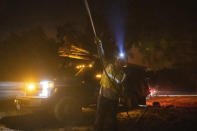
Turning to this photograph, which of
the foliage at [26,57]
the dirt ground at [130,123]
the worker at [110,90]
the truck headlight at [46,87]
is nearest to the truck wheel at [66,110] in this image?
the dirt ground at [130,123]

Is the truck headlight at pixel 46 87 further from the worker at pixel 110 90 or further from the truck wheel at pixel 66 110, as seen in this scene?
the worker at pixel 110 90

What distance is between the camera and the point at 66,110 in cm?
777

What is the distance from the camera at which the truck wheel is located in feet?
25.1

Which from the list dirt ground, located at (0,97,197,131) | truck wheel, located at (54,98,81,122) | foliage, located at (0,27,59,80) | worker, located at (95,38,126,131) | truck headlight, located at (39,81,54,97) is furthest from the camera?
foliage, located at (0,27,59,80)

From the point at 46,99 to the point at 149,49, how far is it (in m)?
6.20

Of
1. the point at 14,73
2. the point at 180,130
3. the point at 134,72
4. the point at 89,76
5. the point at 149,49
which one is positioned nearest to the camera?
the point at 180,130

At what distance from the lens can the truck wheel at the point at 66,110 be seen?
7.64 m

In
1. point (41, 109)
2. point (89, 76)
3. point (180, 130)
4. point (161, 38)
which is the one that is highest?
point (161, 38)

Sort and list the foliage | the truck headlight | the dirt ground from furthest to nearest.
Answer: the foliage < the truck headlight < the dirt ground

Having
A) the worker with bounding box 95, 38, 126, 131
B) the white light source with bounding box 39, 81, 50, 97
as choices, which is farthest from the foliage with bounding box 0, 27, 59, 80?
the worker with bounding box 95, 38, 126, 131

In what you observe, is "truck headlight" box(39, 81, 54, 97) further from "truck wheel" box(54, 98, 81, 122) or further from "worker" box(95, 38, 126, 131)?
"worker" box(95, 38, 126, 131)

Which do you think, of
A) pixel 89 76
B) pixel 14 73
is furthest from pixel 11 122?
pixel 14 73

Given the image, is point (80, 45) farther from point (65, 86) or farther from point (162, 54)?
point (65, 86)

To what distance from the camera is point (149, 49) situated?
11664mm
